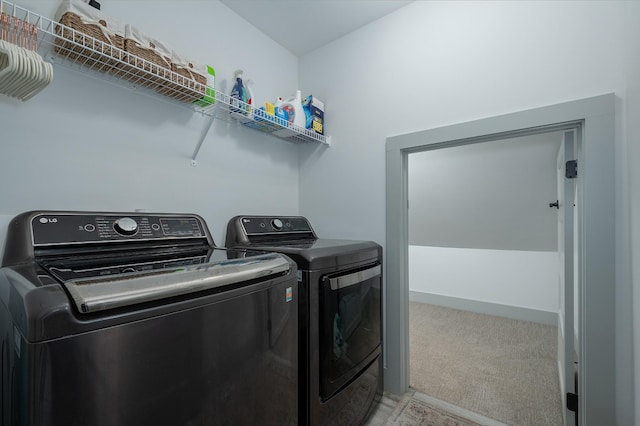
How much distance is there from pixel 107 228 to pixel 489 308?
4.09m

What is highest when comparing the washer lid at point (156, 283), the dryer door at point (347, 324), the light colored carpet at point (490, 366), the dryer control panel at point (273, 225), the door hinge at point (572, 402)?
the dryer control panel at point (273, 225)

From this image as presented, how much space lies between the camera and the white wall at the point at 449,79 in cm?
124

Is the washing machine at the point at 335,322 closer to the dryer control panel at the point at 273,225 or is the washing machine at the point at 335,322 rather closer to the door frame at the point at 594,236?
the dryer control panel at the point at 273,225


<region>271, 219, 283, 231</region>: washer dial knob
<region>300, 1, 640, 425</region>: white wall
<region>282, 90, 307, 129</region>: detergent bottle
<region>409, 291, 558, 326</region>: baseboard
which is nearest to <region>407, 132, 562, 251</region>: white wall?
<region>409, 291, 558, 326</region>: baseboard

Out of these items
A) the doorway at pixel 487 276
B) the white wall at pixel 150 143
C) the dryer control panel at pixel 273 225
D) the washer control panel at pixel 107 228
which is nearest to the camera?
the washer control panel at pixel 107 228

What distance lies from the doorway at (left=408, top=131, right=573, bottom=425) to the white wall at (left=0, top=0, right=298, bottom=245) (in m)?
1.72

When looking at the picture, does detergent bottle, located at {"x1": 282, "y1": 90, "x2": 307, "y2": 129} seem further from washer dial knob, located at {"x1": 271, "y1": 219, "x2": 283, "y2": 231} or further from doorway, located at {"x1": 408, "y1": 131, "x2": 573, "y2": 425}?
doorway, located at {"x1": 408, "y1": 131, "x2": 573, "y2": 425}

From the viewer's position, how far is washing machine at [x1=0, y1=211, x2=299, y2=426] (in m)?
0.55

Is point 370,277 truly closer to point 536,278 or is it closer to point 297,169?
point 297,169

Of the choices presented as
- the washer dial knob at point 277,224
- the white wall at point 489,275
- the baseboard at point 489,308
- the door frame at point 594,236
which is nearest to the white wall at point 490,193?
the white wall at point 489,275

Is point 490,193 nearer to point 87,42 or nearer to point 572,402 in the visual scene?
point 572,402

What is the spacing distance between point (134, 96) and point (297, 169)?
50.4 inches

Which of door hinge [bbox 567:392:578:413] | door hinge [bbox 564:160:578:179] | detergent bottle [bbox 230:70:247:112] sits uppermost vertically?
detergent bottle [bbox 230:70:247:112]

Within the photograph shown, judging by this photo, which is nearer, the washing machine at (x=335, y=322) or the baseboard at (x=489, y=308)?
the washing machine at (x=335, y=322)
